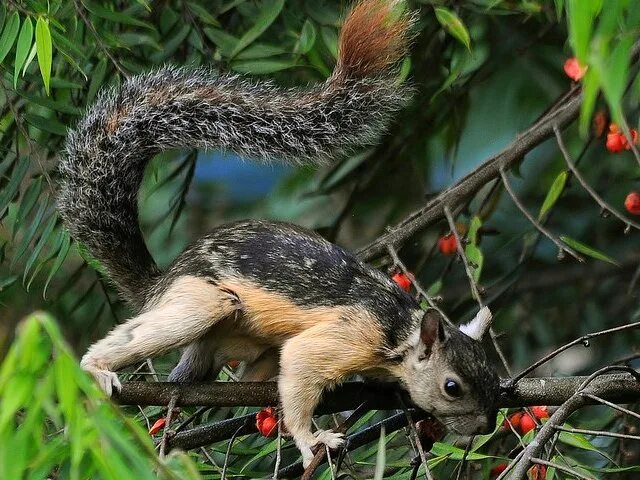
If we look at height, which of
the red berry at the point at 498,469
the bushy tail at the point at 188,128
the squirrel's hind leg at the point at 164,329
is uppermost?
the bushy tail at the point at 188,128

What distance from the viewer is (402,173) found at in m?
3.31

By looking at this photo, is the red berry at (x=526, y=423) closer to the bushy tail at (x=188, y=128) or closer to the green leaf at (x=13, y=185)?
the bushy tail at (x=188, y=128)

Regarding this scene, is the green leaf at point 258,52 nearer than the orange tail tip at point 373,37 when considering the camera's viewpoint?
No

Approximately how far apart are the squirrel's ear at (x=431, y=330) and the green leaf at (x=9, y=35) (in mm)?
908

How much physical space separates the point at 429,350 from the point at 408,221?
509mm

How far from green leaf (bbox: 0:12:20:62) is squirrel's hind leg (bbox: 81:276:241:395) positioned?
1.81ft

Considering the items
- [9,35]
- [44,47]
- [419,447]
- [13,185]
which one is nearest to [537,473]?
[419,447]

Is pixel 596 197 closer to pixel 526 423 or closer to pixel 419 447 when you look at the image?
pixel 526 423

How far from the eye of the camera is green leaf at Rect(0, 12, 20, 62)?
2061mm

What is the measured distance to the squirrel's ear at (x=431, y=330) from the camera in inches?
82.6

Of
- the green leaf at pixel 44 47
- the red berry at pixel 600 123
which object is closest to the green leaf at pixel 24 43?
the green leaf at pixel 44 47

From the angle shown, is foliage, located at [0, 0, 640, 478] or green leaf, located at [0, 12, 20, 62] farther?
foliage, located at [0, 0, 640, 478]

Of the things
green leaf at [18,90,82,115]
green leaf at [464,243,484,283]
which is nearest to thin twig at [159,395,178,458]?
green leaf at [464,243,484,283]

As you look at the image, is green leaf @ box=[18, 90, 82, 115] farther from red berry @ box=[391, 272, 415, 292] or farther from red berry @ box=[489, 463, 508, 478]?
red berry @ box=[489, 463, 508, 478]
